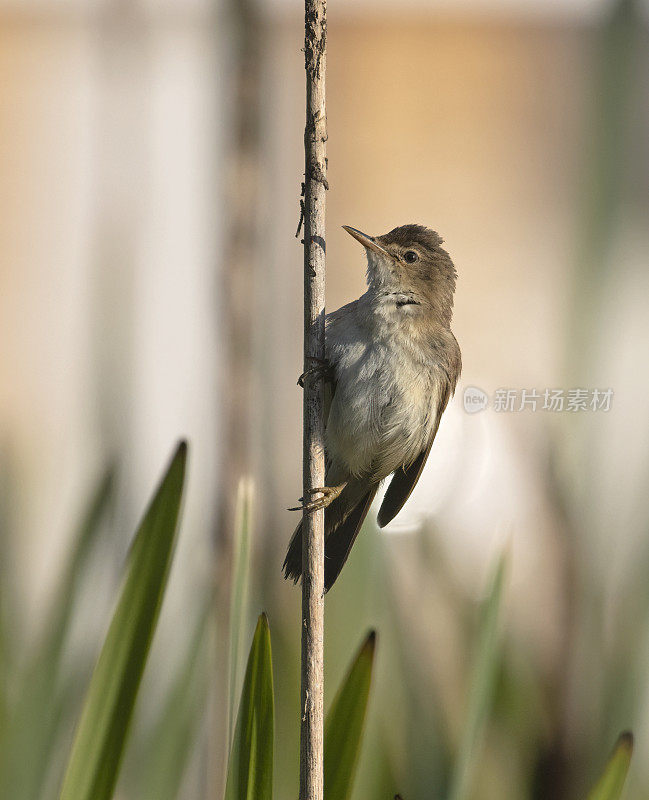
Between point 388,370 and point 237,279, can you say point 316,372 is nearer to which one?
point 388,370

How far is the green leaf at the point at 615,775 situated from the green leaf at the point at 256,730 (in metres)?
0.25

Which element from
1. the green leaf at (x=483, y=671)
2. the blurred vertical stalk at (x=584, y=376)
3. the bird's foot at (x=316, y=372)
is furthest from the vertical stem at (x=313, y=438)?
the blurred vertical stalk at (x=584, y=376)

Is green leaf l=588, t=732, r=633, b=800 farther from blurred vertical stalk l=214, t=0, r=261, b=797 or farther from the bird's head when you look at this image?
blurred vertical stalk l=214, t=0, r=261, b=797

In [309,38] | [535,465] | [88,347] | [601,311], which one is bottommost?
[535,465]

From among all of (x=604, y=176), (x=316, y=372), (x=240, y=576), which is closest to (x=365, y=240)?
(x=316, y=372)

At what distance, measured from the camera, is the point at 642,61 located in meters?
1.52

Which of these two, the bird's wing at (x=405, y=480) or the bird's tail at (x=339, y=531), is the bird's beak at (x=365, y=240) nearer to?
the bird's wing at (x=405, y=480)

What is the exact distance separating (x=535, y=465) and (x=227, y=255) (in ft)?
2.45

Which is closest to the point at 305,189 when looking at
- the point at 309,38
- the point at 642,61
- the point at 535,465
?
the point at 309,38

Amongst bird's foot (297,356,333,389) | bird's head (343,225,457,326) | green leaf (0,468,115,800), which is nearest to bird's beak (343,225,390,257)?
bird's head (343,225,457,326)

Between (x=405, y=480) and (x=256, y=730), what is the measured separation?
0.51 m

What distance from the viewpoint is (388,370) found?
0.87 metres

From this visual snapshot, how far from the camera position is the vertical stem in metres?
0.49

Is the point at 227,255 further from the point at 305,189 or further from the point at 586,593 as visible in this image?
the point at 305,189
